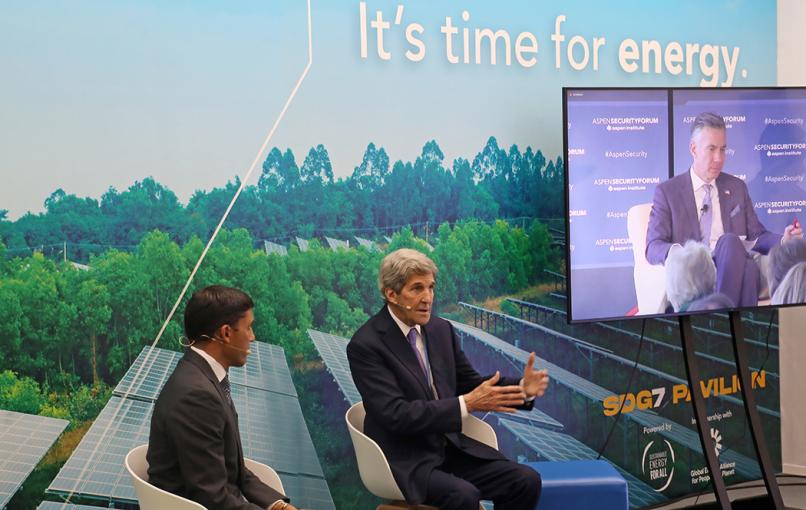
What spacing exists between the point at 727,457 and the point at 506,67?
2.84 m

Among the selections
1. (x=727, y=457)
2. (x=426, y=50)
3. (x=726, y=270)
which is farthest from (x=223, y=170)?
(x=727, y=457)

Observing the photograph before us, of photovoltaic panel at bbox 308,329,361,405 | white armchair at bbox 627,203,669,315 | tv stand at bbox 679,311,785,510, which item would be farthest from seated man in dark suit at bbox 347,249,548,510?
tv stand at bbox 679,311,785,510

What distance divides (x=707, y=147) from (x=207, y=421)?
9.94 ft

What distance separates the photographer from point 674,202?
16.4 ft

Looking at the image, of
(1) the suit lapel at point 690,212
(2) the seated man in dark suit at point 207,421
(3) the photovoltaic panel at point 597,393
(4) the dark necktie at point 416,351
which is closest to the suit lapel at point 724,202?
(1) the suit lapel at point 690,212

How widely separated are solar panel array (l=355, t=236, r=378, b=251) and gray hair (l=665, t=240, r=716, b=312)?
1441 millimetres

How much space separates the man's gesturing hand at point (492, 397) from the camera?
4.02 metres

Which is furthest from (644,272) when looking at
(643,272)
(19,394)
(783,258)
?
(19,394)

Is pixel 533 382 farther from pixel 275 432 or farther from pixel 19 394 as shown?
pixel 19 394

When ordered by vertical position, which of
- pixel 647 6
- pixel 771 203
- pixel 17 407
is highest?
pixel 647 6

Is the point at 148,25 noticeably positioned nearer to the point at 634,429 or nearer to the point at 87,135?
the point at 87,135

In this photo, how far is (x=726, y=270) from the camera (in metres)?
5.09

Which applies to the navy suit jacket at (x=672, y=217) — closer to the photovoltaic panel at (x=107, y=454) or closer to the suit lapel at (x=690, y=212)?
the suit lapel at (x=690, y=212)

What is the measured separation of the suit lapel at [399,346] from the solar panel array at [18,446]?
1339 millimetres
